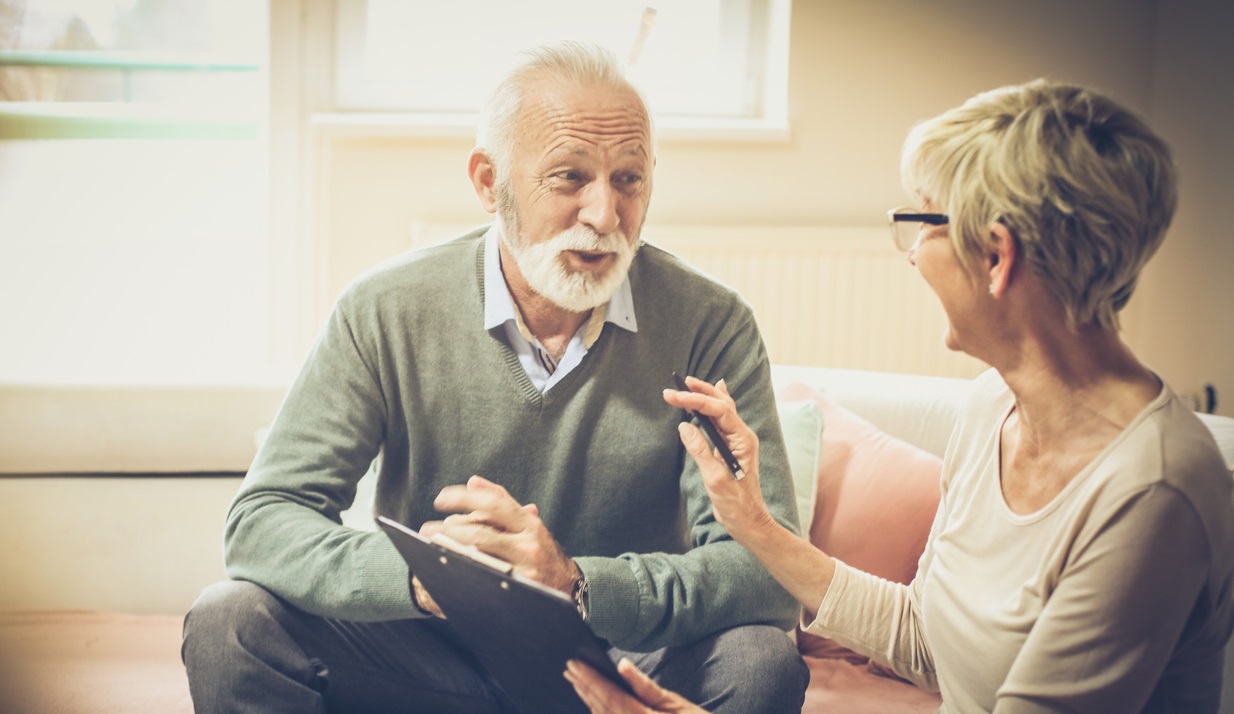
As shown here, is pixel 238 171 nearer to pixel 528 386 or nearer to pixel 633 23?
pixel 633 23

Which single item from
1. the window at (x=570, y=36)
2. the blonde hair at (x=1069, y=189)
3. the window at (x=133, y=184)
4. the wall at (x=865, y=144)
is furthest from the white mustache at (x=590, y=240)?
the window at (x=133, y=184)

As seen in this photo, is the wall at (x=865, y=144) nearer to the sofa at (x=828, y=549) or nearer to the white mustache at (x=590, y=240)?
the sofa at (x=828, y=549)

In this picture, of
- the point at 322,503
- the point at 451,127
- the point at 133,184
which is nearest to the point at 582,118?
the point at 322,503

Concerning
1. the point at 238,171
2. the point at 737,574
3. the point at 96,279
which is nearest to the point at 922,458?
the point at 737,574

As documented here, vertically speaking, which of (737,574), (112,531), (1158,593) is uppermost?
(1158,593)

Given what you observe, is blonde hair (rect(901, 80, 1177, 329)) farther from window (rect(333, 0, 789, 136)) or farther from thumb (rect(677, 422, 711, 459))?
window (rect(333, 0, 789, 136))

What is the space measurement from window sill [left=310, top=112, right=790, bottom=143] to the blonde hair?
1993mm

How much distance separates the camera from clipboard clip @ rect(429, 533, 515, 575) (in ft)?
3.54

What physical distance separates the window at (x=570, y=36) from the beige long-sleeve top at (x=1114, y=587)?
2200 mm

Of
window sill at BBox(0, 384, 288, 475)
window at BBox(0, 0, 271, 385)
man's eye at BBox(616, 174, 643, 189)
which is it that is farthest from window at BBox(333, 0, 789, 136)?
man's eye at BBox(616, 174, 643, 189)

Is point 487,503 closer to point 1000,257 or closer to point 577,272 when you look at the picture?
point 577,272

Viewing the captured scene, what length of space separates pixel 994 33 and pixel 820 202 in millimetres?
695

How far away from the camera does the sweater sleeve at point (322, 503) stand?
135cm

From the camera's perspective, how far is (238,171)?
319 cm
